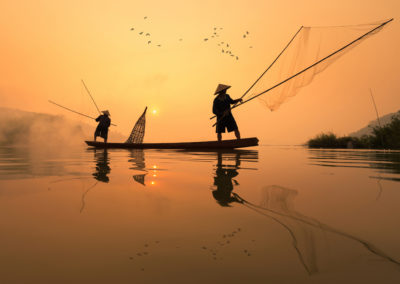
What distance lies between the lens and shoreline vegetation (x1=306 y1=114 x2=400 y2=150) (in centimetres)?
1407

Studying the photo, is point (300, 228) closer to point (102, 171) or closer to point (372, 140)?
point (102, 171)

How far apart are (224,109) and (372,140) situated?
11.0 meters

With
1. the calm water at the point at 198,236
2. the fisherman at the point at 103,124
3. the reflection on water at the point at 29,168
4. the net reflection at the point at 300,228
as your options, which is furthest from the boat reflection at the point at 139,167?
the fisherman at the point at 103,124

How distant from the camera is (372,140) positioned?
16.5 meters

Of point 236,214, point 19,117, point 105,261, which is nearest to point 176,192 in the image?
point 236,214

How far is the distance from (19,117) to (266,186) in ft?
499

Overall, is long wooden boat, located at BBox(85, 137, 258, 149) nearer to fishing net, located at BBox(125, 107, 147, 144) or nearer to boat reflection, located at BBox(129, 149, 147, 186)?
boat reflection, located at BBox(129, 149, 147, 186)

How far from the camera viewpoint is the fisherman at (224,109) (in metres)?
10.6

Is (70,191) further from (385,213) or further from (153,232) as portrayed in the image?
(385,213)

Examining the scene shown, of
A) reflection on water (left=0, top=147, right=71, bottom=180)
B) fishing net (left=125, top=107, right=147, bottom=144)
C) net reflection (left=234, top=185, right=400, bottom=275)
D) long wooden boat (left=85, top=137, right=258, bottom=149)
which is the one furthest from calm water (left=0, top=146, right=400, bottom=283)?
fishing net (left=125, top=107, right=147, bottom=144)

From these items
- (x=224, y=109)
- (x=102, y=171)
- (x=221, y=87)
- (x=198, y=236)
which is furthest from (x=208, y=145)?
(x=198, y=236)

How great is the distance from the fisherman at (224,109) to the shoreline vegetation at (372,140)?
25.6 ft

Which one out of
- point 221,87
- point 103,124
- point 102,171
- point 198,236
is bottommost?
point 198,236

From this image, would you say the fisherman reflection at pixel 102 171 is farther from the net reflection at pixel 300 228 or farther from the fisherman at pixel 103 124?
the fisherman at pixel 103 124
